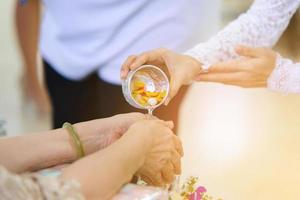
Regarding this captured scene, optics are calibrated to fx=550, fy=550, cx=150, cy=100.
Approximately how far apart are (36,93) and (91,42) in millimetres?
238

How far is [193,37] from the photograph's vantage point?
1417 mm

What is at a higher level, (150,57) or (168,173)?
(150,57)

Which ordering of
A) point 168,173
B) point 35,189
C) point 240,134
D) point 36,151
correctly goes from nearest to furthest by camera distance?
1. point 35,189
2. point 36,151
3. point 168,173
4. point 240,134

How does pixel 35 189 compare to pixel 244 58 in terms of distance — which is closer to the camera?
pixel 35 189

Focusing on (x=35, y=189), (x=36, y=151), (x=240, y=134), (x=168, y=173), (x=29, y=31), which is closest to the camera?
(x=35, y=189)

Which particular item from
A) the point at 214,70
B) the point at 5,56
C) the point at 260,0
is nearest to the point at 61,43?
the point at 5,56

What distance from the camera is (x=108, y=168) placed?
1041mm

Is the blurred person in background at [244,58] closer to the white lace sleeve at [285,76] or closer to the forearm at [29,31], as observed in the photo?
the white lace sleeve at [285,76]

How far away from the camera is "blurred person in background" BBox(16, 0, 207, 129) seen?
1.42 m

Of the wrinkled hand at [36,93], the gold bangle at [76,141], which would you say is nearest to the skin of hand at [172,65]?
the gold bangle at [76,141]

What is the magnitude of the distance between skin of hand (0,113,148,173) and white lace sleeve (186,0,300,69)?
0.24m

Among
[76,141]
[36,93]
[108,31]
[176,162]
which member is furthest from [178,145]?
[36,93]

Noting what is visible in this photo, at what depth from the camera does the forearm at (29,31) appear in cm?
153

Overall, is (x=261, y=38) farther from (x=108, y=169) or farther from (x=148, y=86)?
(x=108, y=169)
